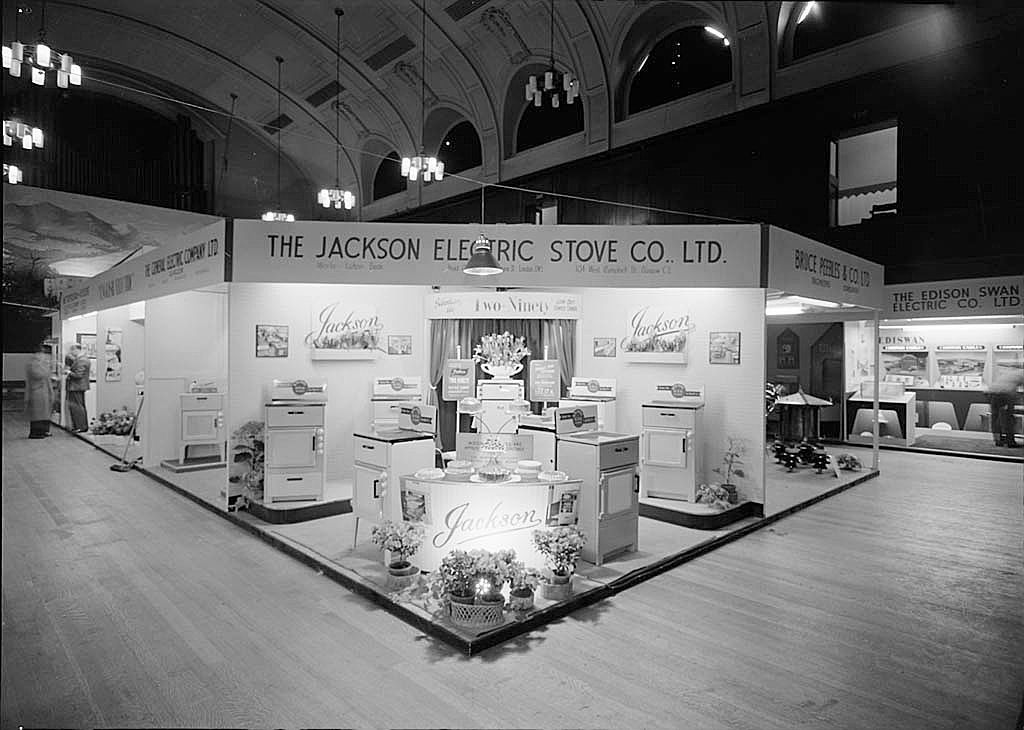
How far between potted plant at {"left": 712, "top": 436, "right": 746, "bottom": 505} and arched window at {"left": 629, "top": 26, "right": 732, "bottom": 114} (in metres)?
4.41

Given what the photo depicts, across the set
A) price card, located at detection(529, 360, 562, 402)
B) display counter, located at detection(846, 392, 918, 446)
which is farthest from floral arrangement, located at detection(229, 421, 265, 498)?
display counter, located at detection(846, 392, 918, 446)

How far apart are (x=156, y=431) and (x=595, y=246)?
6.70 m

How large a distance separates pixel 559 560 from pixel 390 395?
3777 millimetres

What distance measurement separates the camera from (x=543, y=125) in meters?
11.8

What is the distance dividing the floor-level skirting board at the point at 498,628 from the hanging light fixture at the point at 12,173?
2.11 m

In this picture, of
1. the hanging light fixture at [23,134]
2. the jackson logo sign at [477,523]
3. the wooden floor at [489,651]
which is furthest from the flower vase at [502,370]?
the hanging light fixture at [23,134]

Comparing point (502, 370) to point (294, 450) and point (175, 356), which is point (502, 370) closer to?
point (294, 450)

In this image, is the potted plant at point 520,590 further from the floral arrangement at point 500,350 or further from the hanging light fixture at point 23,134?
the floral arrangement at point 500,350

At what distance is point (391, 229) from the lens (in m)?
6.26

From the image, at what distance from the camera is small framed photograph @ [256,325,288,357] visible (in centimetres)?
662

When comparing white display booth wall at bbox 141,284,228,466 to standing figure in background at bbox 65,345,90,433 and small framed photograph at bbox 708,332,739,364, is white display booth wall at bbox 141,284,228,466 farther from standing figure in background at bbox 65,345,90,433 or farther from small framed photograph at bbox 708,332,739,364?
small framed photograph at bbox 708,332,739,364

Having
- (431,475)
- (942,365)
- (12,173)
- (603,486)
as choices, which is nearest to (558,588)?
(603,486)

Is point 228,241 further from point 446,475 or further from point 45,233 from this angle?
point 45,233

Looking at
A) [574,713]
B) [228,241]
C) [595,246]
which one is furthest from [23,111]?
[595,246]
